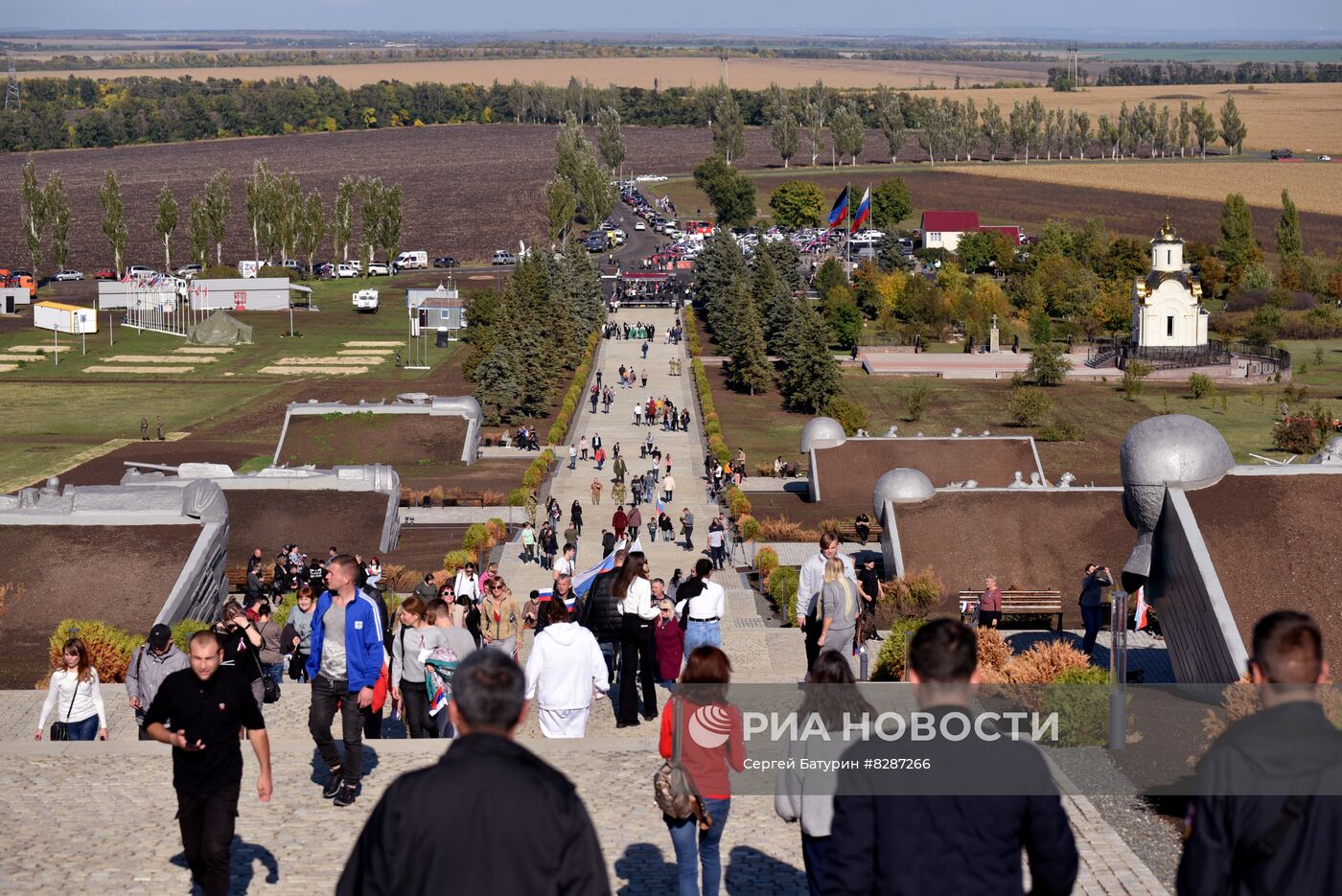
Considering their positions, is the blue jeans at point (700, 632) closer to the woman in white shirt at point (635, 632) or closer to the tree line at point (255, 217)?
the woman in white shirt at point (635, 632)

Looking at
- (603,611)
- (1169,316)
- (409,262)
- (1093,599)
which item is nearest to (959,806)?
(603,611)

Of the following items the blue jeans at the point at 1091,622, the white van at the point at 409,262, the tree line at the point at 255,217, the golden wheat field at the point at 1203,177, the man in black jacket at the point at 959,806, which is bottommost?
the blue jeans at the point at 1091,622

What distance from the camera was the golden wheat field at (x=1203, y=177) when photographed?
139 meters

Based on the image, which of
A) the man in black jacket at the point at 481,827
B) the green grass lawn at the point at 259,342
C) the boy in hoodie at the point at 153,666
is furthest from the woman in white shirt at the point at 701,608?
the green grass lawn at the point at 259,342

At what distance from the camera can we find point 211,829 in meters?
10.6

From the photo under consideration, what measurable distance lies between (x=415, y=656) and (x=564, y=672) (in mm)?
1905

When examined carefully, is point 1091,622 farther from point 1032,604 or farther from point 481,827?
point 481,827

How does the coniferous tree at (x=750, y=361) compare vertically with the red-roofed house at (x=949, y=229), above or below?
below

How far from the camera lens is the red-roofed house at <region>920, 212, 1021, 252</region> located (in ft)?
374

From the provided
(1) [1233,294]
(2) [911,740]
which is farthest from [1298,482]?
(1) [1233,294]

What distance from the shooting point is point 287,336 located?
82.2m

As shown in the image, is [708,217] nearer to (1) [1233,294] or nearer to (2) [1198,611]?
(1) [1233,294]

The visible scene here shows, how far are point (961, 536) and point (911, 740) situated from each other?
23.0m

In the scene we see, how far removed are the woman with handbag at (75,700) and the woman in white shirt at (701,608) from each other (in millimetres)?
5262
